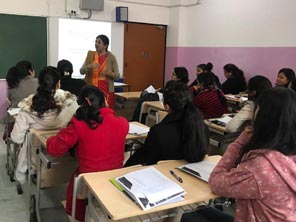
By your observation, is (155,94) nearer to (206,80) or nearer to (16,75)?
(206,80)

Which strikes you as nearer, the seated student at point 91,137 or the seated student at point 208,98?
the seated student at point 91,137

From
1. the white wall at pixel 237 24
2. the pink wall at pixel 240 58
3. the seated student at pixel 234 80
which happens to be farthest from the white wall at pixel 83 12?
the seated student at pixel 234 80

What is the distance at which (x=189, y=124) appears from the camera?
1.93 metres

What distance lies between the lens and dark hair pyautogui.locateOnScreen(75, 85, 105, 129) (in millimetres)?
1953

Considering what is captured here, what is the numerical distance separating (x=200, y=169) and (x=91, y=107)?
0.74 metres

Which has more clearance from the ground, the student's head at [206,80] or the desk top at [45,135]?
the student's head at [206,80]

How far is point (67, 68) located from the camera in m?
3.53

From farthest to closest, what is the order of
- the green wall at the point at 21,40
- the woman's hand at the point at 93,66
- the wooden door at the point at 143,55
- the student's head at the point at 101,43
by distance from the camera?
the wooden door at the point at 143,55
the green wall at the point at 21,40
the woman's hand at the point at 93,66
the student's head at the point at 101,43

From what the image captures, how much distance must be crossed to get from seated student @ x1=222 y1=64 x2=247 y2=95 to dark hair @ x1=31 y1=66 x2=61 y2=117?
13.0 feet

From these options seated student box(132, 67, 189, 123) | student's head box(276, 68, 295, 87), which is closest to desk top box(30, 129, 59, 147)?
seated student box(132, 67, 189, 123)

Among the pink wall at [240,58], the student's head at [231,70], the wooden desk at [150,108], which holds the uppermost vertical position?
the pink wall at [240,58]

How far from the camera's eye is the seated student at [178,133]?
1.94 metres

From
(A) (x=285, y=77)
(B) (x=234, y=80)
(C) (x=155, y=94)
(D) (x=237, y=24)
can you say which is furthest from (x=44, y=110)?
(D) (x=237, y=24)

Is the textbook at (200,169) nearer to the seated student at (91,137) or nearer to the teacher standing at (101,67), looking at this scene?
the seated student at (91,137)
